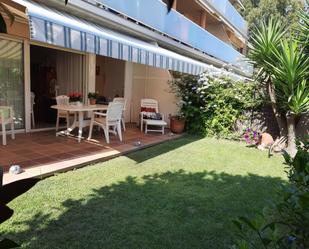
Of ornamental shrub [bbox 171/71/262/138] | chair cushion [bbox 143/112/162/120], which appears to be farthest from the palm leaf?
chair cushion [bbox 143/112/162/120]

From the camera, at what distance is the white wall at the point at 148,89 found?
14.8m

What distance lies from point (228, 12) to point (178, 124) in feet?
53.5

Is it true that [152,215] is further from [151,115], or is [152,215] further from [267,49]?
[151,115]

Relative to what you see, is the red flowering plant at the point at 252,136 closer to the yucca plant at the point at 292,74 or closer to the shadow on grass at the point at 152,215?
the yucca plant at the point at 292,74

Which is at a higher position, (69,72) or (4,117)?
(69,72)

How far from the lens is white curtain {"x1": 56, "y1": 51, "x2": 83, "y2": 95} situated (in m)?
12.9

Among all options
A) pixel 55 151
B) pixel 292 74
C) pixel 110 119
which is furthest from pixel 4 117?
pixel 292 74

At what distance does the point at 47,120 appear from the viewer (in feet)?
44.7

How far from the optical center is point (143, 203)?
17.8ft

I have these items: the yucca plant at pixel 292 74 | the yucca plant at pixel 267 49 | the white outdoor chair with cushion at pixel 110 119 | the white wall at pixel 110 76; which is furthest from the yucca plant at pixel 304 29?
the white wall at pixel 110 76

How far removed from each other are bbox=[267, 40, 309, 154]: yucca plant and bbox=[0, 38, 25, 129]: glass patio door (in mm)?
9239

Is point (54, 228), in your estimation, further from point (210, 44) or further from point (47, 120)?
point (210, 44)

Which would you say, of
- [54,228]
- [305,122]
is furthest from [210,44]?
[54,228]

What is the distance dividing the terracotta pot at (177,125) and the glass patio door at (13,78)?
6480 millimetres
